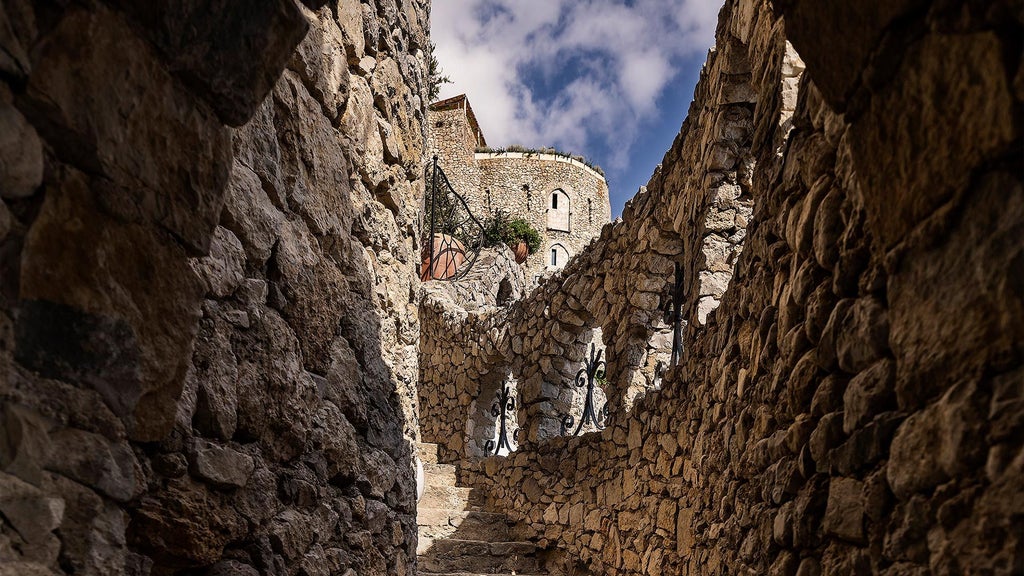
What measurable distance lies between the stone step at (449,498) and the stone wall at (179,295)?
4748 millimetres

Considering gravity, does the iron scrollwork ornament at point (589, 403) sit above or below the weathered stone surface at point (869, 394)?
above

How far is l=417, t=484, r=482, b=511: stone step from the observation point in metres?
7.17

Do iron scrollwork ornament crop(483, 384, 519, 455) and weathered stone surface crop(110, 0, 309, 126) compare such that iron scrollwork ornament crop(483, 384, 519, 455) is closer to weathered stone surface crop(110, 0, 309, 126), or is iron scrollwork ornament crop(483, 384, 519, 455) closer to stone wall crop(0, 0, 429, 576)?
stone wall crop(0, 0, 429, 576)

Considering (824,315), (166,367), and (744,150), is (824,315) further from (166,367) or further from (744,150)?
(744,150)

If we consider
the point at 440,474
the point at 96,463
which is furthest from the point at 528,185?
the point at 96,463

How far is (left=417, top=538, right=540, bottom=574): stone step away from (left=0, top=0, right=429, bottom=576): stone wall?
144 inches

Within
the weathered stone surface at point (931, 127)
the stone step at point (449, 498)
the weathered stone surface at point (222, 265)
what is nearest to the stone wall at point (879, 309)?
the weathered stone surface at point (931, 127)

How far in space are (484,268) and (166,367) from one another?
11378 mm

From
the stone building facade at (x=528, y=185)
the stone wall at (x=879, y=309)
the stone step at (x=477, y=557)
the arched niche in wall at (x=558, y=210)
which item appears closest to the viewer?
the stone wall at (x=879, y=309)

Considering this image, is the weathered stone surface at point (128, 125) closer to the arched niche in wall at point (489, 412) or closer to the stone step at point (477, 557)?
the stone step at point (477, 557)

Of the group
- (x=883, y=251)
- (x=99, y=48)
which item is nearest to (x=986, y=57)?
(x=883, y=251)

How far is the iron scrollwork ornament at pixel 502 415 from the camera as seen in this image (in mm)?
8305

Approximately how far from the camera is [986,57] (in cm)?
105

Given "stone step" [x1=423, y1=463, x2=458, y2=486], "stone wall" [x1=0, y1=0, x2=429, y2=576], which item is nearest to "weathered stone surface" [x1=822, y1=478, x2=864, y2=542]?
"stone wall" [x1=0, y1=0, x2=429, y2=576]
